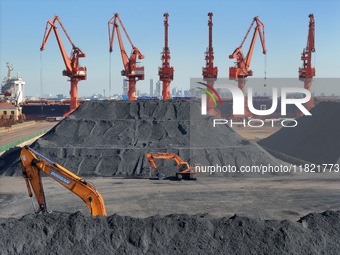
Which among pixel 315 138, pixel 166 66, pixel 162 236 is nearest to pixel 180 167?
pixel 162 236

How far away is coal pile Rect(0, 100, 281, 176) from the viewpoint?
32.4 metres

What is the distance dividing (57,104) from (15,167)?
6891cm

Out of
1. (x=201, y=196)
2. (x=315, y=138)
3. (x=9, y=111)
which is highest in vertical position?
(x=9, y=111)

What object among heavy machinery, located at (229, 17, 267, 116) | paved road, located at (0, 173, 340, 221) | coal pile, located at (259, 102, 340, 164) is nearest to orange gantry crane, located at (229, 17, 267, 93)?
heavy machinery, located at (229, 17, 267, 116)

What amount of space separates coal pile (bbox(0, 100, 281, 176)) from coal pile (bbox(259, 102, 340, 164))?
5.62 metres

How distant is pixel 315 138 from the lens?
4053 cm

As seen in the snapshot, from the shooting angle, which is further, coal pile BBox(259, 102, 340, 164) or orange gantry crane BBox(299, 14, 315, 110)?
orange gantry crane BBox(299, 14, 315, 110)

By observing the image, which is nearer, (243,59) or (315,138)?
(315,138)

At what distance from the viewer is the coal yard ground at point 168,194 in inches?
561

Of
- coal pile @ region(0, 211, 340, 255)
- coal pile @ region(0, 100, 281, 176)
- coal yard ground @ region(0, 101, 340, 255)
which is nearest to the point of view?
coal pile @ region(0, 211, 340, 255)

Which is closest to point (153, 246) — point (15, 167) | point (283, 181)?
point (283, 181)

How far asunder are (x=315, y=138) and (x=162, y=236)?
30.2 m

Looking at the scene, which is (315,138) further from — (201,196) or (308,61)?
(308,61)

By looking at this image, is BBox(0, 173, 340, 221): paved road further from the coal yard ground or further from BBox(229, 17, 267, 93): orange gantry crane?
BBox(229, 17, 267, 93): orange gantry crane
